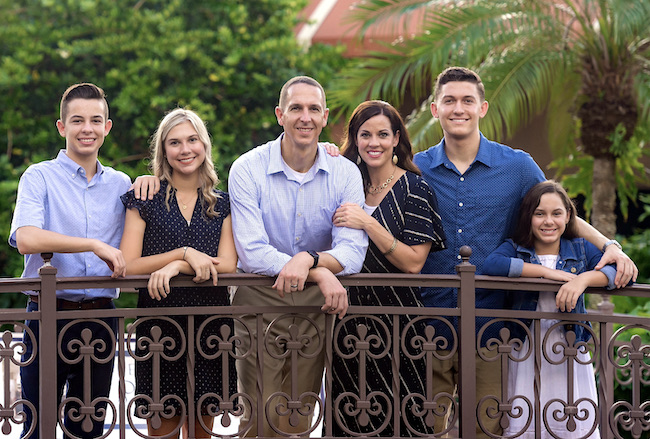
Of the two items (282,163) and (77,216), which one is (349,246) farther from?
(77,216)

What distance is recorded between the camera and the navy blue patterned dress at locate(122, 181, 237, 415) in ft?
13.1

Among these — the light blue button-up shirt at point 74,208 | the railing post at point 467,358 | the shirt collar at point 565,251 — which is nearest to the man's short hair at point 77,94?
the light blue button-up shirt at point 74,208

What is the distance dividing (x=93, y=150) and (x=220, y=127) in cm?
654

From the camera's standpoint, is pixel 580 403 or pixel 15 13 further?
pixel 15 13

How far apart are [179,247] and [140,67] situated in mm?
6894

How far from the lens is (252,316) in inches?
165

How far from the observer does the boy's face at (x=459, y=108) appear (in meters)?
4.34

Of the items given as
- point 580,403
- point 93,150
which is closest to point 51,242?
point 93,150

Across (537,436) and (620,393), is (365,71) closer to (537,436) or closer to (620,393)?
(620,393)

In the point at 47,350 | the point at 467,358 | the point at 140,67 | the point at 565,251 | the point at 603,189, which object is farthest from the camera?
the point at 140,67

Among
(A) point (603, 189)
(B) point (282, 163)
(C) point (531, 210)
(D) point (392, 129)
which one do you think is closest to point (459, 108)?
(D) point (392, 129)

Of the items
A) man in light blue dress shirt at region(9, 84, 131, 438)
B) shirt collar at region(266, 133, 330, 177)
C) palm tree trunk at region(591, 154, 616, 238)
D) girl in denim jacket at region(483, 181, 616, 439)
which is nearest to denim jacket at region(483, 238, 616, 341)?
girl in denim jacket at region(483, 181, 616, 439)

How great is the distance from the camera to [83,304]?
4.13 metres

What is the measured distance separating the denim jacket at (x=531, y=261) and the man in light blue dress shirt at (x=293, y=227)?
72 centimetres
